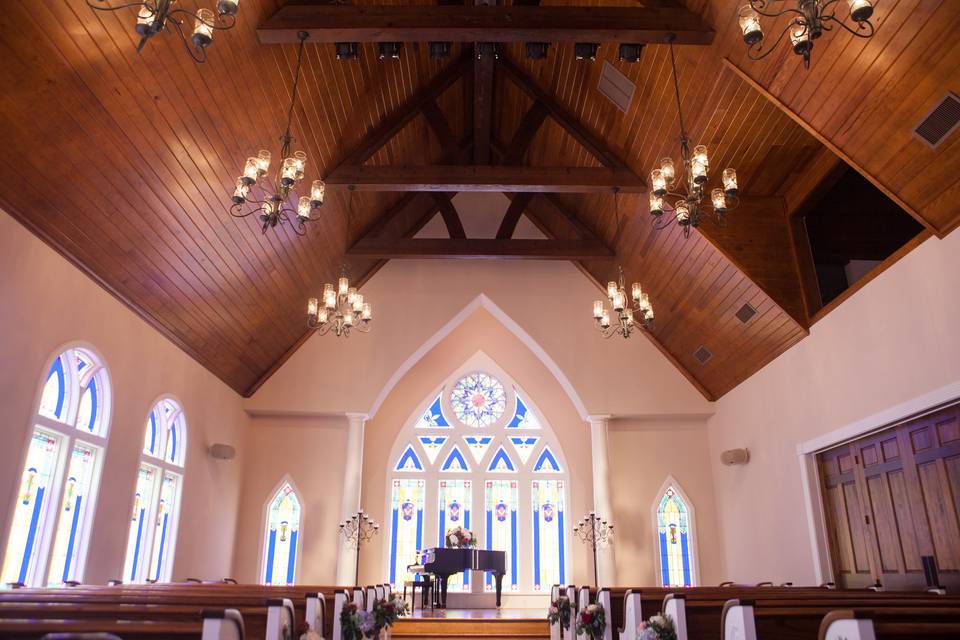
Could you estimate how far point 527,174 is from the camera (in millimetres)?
7855

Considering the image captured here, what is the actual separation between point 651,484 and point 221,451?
20.6ft

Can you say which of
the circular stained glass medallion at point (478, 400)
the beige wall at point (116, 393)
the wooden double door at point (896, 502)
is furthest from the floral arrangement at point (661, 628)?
the circular stained glass medallion at point (478, 400)

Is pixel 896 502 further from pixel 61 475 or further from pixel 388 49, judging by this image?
pixel 61 475

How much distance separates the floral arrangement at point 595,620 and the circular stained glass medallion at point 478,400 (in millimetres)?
6948

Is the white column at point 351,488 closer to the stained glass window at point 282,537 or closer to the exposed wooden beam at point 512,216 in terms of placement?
the stained glass window at point 282,537

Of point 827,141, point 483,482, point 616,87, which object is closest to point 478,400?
point 483,482

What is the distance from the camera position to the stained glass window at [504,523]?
1079 cm

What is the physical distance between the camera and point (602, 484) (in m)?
10.1

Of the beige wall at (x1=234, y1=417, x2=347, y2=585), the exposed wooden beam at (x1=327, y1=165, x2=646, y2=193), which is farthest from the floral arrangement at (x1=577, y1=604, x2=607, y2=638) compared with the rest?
the beige wall at (x1=234, y1=417, x2=347, y2=585)

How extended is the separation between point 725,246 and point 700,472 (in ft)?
14.4

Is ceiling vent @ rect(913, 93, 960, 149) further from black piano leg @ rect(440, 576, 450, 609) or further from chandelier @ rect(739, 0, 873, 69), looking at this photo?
black piano leg @ rect(440, 576, 450, 609)

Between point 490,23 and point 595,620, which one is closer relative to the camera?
point 595,620

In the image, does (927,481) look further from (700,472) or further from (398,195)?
(398,195)

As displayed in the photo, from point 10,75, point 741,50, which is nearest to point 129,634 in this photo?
point 10,75
